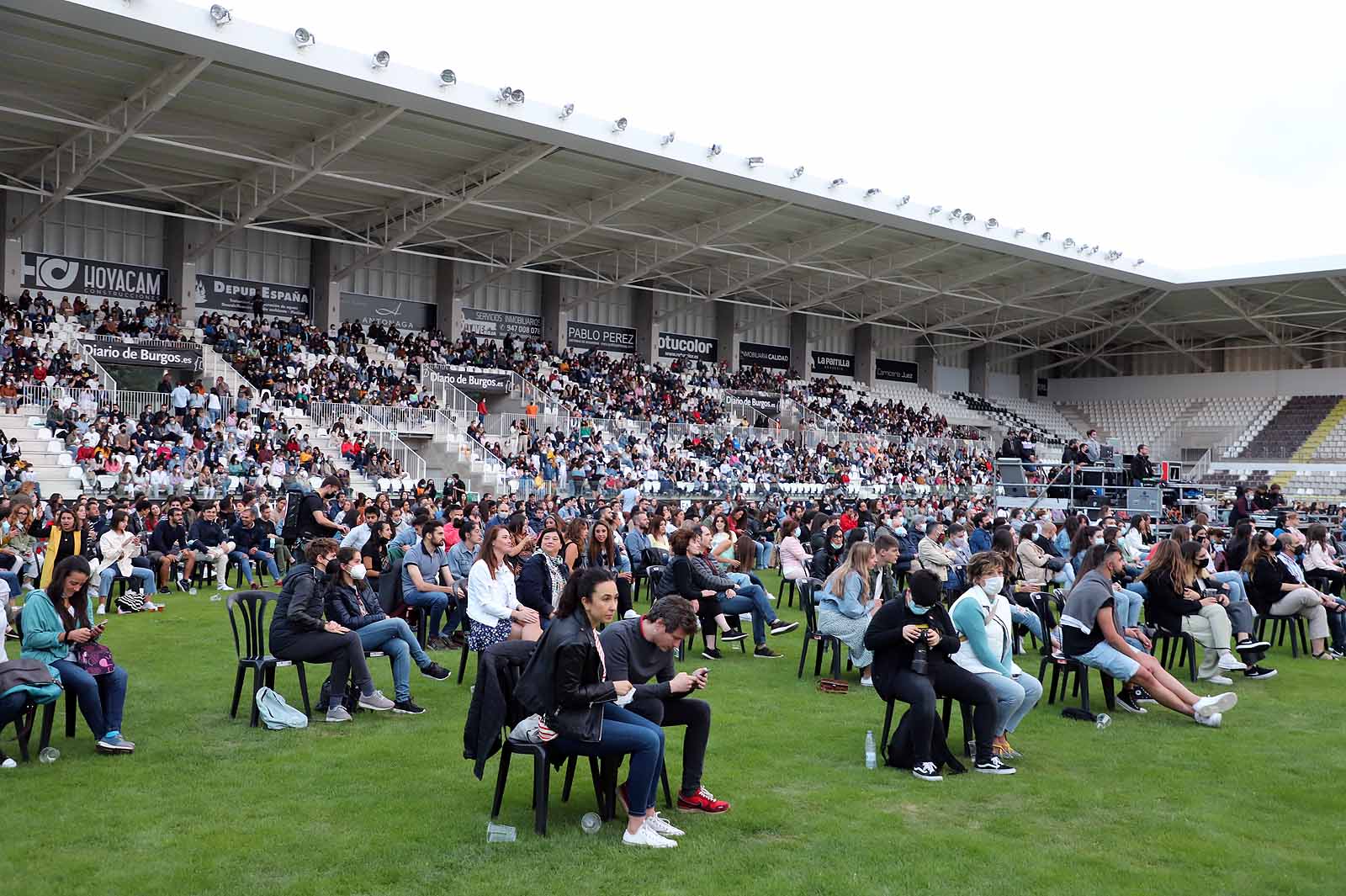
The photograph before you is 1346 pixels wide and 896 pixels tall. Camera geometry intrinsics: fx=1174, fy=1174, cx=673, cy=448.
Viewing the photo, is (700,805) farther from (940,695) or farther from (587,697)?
(940,695)

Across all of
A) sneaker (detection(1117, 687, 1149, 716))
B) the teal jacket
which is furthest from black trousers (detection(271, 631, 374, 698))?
sneaker (detection(1117, 687, 1149, 716))

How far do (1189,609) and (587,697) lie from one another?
20.5 feet

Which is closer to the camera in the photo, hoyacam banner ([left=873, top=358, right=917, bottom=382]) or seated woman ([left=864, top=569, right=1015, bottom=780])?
seated woman ([left=864, top=569, right=1015, bottom=780])

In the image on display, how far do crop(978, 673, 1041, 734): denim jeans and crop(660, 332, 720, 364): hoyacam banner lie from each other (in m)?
36.1

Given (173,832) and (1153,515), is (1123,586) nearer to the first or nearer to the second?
(173,832)

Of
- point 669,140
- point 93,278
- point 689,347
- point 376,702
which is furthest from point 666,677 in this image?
point 689,347

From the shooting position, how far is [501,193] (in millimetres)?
29391

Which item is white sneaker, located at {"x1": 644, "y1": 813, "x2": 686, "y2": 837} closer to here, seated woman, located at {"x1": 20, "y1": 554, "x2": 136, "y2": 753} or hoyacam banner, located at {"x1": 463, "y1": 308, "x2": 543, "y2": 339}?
seated woman, located at {"x1": 20, "y1": 554, "x2": 136, "y2": 753}

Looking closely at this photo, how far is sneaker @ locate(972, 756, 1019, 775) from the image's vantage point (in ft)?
21.6

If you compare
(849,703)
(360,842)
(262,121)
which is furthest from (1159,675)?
(262,121)

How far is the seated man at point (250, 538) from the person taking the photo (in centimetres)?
1505

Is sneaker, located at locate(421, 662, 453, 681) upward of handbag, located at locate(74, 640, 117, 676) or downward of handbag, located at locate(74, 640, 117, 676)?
downward

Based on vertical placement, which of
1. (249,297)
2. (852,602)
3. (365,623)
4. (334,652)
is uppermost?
(249,297)

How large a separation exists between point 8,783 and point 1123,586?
379 inches
